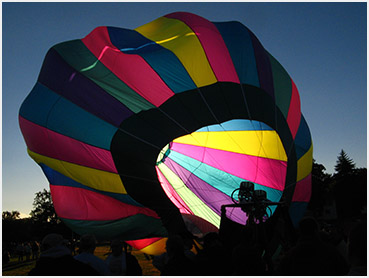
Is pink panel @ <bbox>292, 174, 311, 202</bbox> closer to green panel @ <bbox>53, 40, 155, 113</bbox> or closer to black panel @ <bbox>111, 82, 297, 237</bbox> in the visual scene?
black panel @ <bbox>111, 82, 297, 237</bbox>

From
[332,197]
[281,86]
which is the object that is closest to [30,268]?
[281,86]

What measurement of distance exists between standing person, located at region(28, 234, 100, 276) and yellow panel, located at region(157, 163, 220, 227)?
12.6 feet

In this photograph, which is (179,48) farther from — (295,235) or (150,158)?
(295,235)

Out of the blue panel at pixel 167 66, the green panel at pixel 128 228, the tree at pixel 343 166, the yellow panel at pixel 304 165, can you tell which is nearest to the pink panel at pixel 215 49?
the blue panel at pixel 167 66

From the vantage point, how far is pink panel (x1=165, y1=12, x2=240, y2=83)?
4.68m

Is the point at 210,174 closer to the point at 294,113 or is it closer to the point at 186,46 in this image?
the point at 294,113

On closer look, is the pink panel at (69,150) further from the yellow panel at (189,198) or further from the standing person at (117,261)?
the yellow panel at (189,198)

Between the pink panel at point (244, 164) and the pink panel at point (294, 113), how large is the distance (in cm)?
57

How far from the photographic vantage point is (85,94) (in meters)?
4.63

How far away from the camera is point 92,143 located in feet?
15.4

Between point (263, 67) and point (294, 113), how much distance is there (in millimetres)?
1050

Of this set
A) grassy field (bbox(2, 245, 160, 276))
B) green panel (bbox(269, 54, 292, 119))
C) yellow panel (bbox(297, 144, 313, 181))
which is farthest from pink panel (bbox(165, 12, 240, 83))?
grassy field (bbox(2, 245, 160, 276))

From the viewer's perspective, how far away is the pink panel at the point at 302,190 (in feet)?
17.7

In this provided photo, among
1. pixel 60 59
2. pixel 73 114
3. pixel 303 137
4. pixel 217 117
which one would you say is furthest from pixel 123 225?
pixel 303 137
